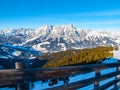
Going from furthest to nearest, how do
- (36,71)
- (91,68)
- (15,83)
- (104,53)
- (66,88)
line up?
(104,53), (91,68), (66,88), (36,71), (15,83)

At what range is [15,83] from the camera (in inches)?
273

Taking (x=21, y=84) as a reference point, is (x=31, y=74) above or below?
above

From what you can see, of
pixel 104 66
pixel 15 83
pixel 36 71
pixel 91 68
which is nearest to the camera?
pixel 15 83

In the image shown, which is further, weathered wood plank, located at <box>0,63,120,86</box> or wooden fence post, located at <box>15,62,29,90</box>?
wooden fence post, located at <box>15,62,29,90</box>

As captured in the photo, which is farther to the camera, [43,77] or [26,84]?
[43,77]

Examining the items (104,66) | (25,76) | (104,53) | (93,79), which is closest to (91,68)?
(93,79)

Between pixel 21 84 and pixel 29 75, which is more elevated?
pixel 29 75

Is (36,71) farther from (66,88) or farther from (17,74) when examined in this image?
(66,88)

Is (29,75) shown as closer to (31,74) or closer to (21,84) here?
(31,74)

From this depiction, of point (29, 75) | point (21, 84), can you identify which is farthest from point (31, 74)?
point (21, 84)

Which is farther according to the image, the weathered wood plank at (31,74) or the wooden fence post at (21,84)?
the wooden fence post at (21,84)

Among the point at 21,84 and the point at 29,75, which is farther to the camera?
the point at 29,75

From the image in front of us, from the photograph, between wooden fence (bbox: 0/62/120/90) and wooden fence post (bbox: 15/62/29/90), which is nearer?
wooden fence (bbox: 0/62/120/90)

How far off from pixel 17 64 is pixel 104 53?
4172 cm
